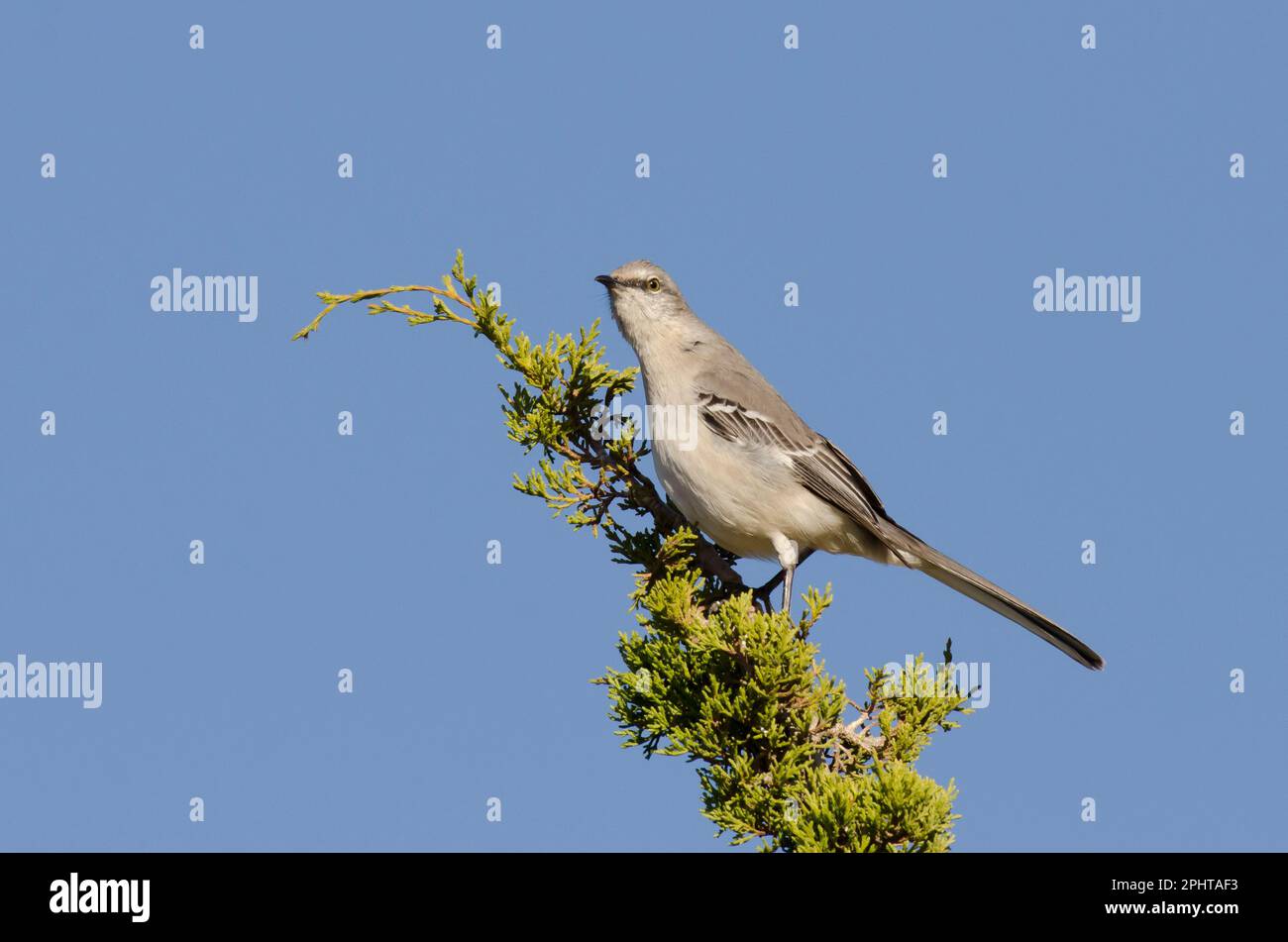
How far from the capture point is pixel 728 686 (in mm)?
5707

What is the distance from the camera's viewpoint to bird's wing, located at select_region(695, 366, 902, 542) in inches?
287

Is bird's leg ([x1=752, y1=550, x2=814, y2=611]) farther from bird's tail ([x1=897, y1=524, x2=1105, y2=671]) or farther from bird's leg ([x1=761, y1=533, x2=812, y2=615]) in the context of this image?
bird's tail ([x1=897, y1=524, x2=1105, y2=671])

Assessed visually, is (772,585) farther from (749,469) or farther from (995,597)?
(995,597)

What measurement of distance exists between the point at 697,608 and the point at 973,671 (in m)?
1.26

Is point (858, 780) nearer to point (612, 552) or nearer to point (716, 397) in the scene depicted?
point (612, 552)

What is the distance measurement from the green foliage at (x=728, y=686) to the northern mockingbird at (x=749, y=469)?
327 millimetres

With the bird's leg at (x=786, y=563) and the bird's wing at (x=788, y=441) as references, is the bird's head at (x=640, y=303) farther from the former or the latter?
the bird's leg at (x=786, y=563)

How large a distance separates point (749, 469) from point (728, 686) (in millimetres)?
1663

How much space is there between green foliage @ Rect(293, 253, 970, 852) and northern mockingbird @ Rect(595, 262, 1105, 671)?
0.33m

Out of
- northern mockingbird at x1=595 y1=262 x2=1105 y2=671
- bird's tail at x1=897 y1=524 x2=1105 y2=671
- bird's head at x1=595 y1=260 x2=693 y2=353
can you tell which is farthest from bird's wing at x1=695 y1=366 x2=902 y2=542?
bird's head at x1=595 y1=260 x2=693 y2=353

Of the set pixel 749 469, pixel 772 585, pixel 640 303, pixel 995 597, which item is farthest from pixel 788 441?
pixel 995 597

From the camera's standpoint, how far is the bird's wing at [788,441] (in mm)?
7277

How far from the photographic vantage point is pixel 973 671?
5711 mm
